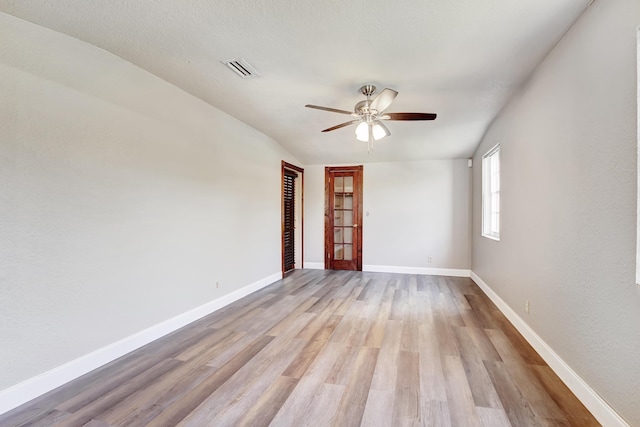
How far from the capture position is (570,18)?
2.04 m

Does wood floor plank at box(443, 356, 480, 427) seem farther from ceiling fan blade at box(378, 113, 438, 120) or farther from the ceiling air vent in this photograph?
the ceiling air vent

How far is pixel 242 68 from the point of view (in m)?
2.79

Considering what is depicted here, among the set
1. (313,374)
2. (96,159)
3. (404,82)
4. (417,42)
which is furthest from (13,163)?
(404,82)

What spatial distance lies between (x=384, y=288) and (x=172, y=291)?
10.7ft

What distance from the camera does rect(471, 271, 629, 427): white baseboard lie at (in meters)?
1.69

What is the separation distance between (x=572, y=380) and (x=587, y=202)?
1.24 m

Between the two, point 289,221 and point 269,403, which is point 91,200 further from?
point 289,221

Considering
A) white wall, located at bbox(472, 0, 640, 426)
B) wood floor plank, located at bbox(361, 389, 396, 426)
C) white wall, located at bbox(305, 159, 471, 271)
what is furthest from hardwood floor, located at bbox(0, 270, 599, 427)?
white wall, located at bbox(305, 159, 471, 271)

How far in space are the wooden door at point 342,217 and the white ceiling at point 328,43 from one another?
9.52 feet

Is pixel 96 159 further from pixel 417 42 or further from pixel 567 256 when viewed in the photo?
pixel 567 256

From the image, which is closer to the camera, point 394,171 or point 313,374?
point 313,374

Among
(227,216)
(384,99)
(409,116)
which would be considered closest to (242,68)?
(384,99)

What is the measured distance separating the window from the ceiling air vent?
359 centimetres

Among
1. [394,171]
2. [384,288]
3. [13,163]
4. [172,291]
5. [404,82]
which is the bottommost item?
[384,288]
